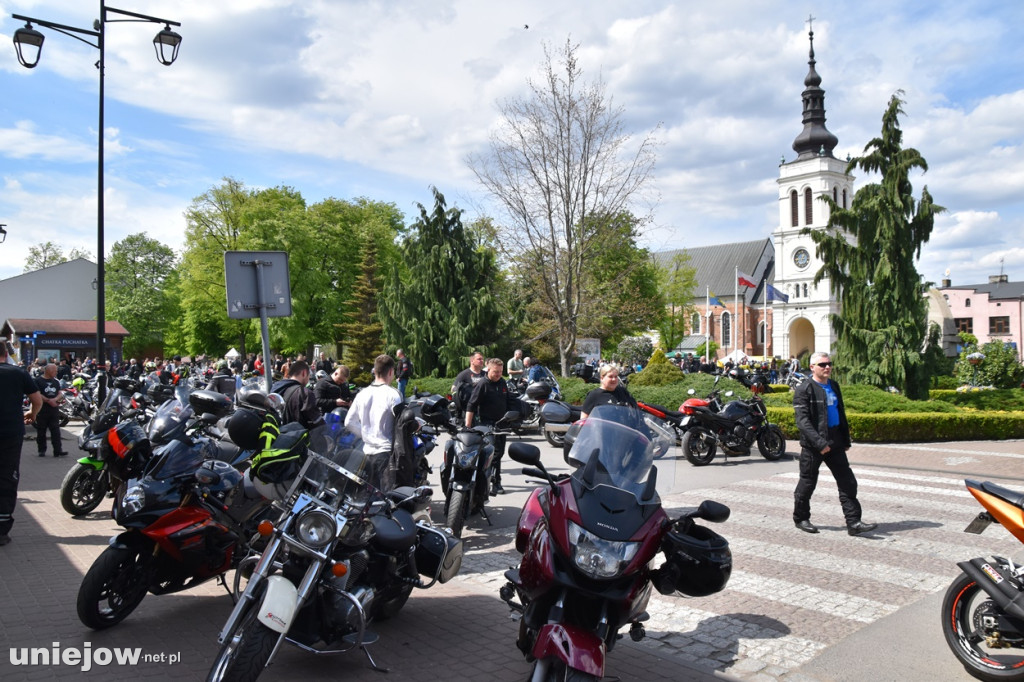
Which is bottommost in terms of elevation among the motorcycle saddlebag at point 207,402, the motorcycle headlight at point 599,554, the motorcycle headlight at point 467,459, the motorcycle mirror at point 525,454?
the motorcycle headlight at point 467,459

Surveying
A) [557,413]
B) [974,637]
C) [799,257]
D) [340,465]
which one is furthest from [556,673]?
[799,257]

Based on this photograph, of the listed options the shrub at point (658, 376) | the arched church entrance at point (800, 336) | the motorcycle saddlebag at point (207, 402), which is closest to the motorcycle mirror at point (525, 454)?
the motorcycle saddlebag at point (207, 402)

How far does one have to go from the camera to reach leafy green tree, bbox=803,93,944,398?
1975 cm

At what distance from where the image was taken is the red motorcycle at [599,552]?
3.18 meters

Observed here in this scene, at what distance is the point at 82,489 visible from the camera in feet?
27.4

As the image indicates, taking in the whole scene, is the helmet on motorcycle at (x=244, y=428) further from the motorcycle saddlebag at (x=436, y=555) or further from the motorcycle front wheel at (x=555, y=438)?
the motorcycle front wheel at (x=555, y=438)

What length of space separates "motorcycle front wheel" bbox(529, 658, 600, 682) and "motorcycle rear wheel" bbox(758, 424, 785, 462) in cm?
1061

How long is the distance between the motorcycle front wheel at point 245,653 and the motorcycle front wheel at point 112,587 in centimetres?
156

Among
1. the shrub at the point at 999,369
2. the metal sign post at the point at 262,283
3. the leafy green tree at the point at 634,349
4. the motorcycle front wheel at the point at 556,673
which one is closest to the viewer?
Result: the motorcycle front wheel at the point at 556,673

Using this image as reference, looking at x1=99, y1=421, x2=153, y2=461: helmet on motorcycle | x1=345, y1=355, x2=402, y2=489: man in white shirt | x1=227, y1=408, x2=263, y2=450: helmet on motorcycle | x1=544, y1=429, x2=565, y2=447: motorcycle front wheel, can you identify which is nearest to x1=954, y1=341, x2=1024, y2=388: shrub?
x1=544, y1=429, x2=565, y2=447: motorcycle front wheel

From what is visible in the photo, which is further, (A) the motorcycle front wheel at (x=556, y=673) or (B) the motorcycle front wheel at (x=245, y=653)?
(B) the motorcycle front wheel at (x=245, y=653)

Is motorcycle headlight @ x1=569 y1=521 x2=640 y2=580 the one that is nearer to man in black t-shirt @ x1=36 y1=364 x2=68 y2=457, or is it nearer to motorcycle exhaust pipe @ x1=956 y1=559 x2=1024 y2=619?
motorcycle exhaust pipe @ x1=956 y1=559 x2=1024 y2=619

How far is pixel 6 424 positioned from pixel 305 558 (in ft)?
16.6

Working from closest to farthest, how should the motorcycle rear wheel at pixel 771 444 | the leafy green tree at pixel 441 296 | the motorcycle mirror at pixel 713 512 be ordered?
the motorcycle mirror at pixel 713 512, the motorcycle rear wheel at pixel 771 444, the leafy green tree at pixel 441 296
